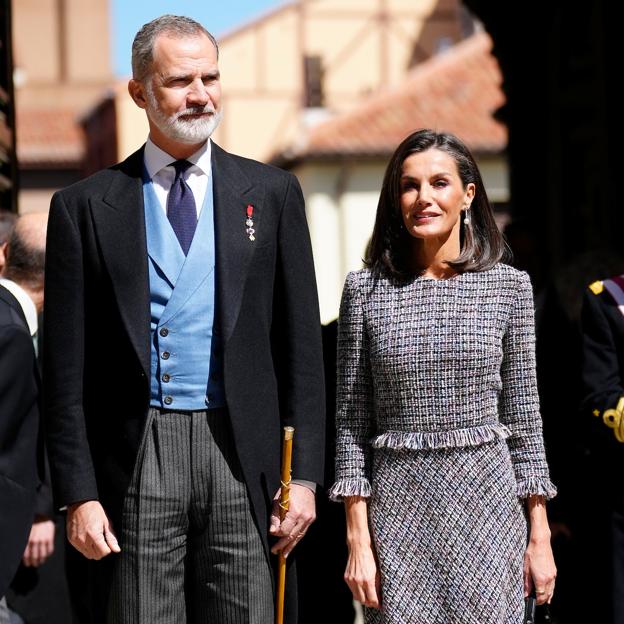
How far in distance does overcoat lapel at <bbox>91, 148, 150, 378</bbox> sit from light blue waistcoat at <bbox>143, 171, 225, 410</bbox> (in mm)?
34

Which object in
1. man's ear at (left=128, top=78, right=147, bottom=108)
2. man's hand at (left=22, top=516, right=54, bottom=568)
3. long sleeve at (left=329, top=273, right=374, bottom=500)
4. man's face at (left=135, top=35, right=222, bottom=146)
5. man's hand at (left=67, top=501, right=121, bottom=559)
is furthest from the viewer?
man's hand at (left=22, top=516, right=54, bottom=568)

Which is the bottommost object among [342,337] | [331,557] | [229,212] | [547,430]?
[331,557]

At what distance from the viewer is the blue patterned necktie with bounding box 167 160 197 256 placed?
3.85 m

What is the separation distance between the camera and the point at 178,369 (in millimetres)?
3758

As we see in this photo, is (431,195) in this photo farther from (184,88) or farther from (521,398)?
(184,88)

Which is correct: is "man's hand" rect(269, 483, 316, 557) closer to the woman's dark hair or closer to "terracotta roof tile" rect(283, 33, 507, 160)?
the woman's dark hair

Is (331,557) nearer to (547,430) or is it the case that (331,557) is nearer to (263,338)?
(547,430)

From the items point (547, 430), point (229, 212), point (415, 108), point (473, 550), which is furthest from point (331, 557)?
point (415, 108)

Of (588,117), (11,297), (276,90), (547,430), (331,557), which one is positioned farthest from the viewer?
(276,90)

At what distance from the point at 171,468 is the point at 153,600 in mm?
340

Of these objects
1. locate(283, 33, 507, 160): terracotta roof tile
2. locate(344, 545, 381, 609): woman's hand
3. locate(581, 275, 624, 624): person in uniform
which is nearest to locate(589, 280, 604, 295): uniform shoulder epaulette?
locate(581, 275, 624, 624): person in uniform

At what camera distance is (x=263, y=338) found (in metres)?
3.85

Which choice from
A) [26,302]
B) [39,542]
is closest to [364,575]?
[26,302]

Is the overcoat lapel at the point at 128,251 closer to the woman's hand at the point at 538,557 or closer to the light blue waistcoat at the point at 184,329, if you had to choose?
the light blue waistcoat at the point at 184,329
